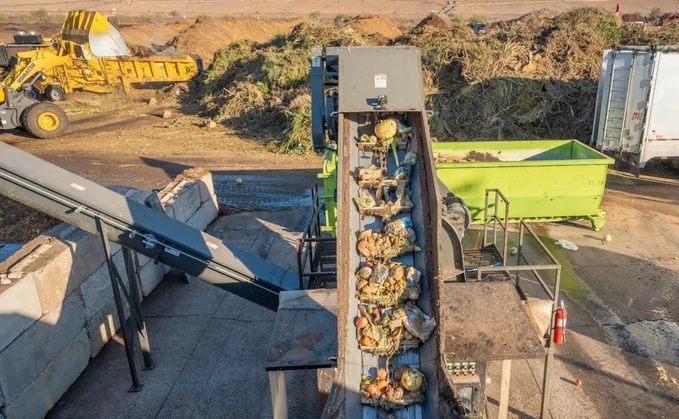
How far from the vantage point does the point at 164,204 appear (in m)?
9.91

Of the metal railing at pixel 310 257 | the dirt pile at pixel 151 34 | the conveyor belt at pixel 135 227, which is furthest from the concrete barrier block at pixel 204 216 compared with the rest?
the dirt pile at pixel 151 34

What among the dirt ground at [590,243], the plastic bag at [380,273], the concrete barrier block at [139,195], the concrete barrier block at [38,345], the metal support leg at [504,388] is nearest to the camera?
the plastic bag at [380,273]

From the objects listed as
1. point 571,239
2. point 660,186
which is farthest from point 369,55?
point 660,186

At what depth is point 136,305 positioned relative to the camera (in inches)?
272

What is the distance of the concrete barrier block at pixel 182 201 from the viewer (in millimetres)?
10012

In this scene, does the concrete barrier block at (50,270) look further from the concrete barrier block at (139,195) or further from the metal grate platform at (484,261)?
the metal grate platform at (484,261)

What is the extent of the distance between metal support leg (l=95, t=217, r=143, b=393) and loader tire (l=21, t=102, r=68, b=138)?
50.8ft

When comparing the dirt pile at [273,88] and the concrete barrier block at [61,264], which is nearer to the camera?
the concrete barrier block at [61,264]

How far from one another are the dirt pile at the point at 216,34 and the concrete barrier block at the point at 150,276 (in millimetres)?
22698

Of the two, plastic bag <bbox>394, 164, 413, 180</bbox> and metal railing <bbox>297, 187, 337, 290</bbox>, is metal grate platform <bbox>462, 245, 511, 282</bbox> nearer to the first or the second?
metal railing <bbox>297, 187, 337, 290</bbox>

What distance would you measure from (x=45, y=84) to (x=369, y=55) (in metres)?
22.2

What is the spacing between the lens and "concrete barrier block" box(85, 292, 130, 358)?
7.53 meters

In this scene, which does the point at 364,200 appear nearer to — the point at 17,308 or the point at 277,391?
the point at 277,391

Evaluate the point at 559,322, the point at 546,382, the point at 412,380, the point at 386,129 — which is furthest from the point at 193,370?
the point at 559,322
